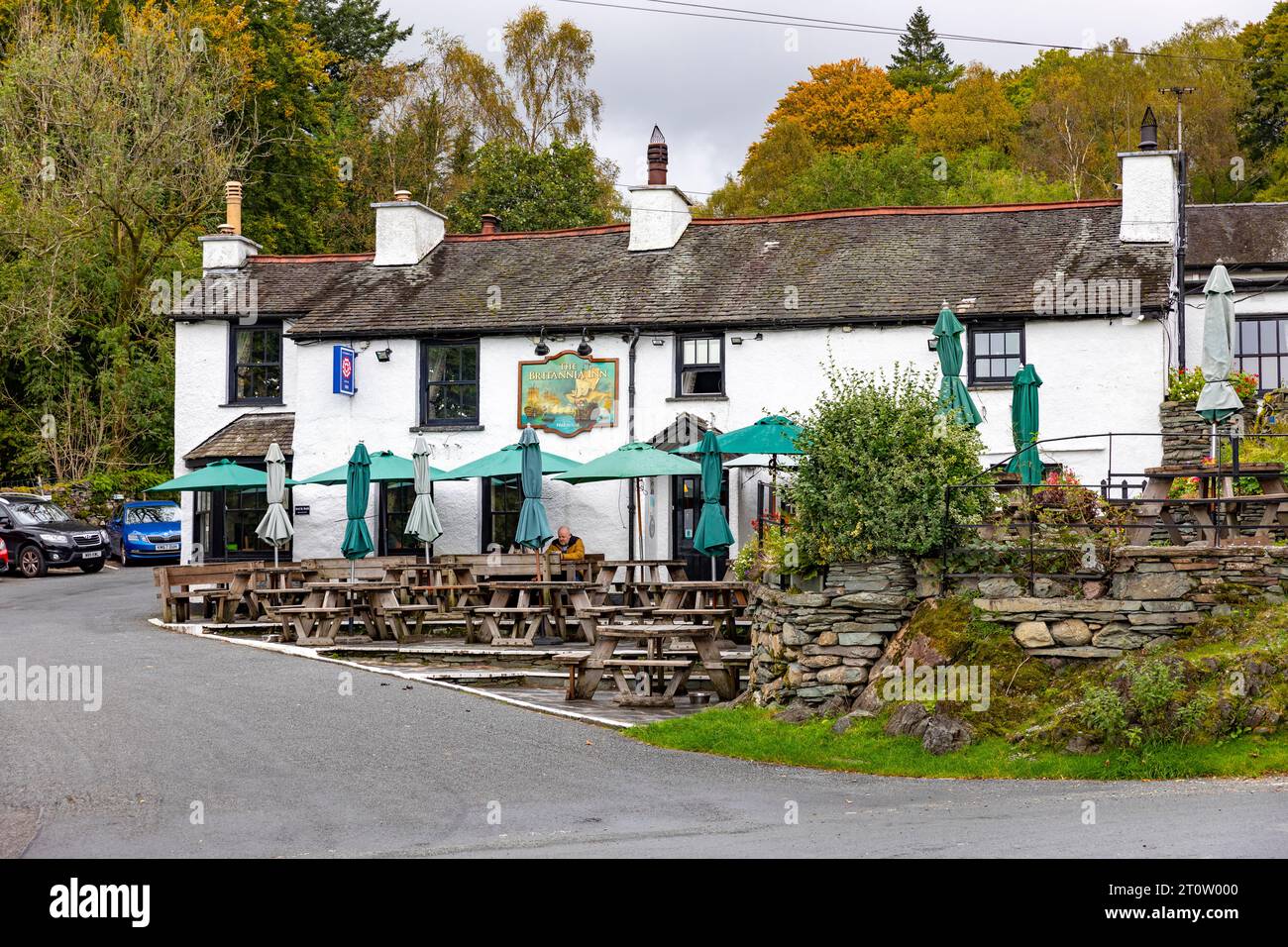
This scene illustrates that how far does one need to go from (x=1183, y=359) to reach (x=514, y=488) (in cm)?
1211

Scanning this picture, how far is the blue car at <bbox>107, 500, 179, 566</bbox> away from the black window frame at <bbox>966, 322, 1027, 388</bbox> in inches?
805

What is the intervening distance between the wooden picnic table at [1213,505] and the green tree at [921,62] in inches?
1726

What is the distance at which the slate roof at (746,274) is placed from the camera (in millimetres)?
24594

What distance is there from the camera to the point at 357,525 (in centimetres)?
2256

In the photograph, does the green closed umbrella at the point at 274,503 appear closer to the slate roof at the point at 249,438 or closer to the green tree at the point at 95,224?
the slate roof at the point at 249,438

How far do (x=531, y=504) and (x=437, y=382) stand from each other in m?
5.77

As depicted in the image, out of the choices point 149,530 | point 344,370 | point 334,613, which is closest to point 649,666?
point 334,613

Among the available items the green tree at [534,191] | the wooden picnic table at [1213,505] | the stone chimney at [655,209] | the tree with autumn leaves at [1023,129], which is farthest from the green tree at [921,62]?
the wooden picnic table at [1213,505]

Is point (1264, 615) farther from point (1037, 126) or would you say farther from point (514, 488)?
point (1037, 126)

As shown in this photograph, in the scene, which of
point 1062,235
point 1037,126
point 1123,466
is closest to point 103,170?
point 1062,235

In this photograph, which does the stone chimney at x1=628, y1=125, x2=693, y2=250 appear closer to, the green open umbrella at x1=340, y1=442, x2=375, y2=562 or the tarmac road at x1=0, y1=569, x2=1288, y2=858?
the green open umbrella at x1=340, y1=442, x2=375, y2=562

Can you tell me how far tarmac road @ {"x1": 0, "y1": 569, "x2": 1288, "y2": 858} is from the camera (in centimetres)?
898

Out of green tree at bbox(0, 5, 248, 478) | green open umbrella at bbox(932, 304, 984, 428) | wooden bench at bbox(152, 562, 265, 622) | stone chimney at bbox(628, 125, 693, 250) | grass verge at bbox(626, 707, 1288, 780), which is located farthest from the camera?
green tree at bbox(0, 5, 248, 478)

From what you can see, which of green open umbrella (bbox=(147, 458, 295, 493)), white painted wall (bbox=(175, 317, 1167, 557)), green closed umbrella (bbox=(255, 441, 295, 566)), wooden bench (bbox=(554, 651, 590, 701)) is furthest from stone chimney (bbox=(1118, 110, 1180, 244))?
green open umbrella (bbox=(147, 458, 295, 493))
